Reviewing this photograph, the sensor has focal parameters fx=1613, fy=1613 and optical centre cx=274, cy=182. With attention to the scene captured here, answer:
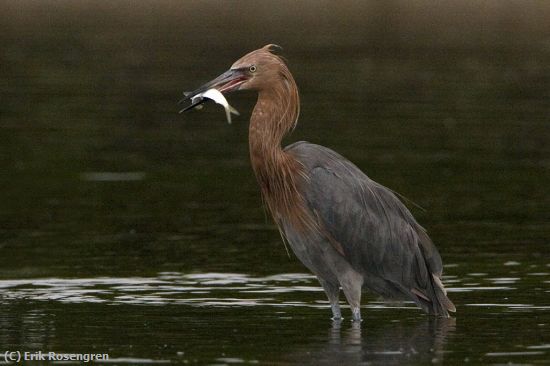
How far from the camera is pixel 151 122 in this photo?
30.0 meters

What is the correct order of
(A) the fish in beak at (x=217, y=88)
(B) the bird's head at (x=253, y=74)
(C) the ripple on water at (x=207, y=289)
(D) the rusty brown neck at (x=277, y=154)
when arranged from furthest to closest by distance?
1. (C) the ripple on water at (x=207, y=289)
2. (B) the bird's head at (x=253, y=74)
3. (D) the rusty brown neck at (x=277, y=154)
4. (A) the fish in beak at (x=217, y=88)

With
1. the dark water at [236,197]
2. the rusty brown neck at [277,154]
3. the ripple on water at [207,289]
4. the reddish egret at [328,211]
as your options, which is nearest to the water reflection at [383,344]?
the dark water at [236,197]

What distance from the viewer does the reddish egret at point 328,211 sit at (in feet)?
45.6

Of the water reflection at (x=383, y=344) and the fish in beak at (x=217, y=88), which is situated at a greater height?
the fish in beak at (x=217, y=88)

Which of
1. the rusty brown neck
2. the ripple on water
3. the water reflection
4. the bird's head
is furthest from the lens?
the ripple on water

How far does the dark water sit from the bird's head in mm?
1987

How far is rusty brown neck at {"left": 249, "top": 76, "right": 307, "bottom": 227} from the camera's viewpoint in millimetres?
13922

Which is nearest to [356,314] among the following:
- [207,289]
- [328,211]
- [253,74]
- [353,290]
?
[353,290]

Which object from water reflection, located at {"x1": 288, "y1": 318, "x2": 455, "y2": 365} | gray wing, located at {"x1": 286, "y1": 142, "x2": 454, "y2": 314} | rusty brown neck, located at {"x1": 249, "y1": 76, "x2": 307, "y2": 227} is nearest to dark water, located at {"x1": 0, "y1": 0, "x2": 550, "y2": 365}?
water reflection, located at {"x1": 288, "y1": 318, "x2": 455, "y2": 365}

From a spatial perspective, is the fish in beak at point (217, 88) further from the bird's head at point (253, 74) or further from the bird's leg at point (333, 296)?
the bird's leg at point (333, 296)

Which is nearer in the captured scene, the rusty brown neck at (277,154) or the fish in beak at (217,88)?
the fish in beak at (217,88)

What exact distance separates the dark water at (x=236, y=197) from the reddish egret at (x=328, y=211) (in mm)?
348

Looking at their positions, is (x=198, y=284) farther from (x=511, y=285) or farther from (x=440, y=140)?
(x=440, y=140)

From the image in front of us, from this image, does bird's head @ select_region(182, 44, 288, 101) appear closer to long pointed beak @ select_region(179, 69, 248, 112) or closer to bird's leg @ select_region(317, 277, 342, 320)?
long pointed beak @ select_region(179, 69, 248, 112)
